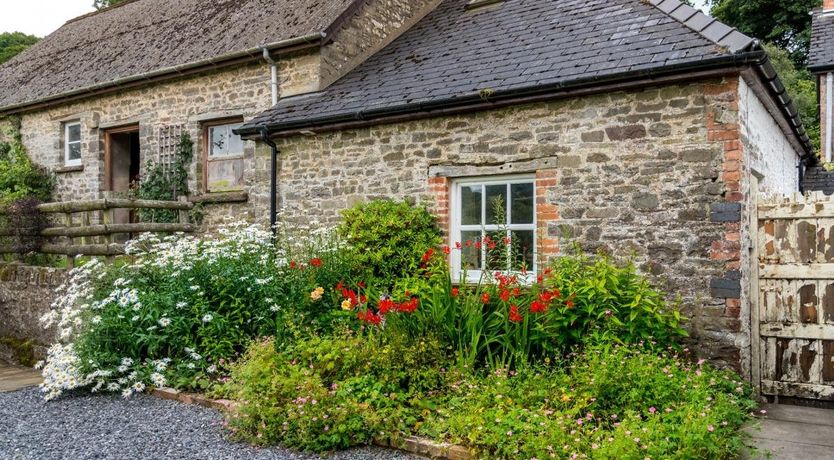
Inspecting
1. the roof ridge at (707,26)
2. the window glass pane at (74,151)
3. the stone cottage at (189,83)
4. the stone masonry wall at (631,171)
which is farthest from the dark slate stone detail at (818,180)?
the window glass pane at (74,151)

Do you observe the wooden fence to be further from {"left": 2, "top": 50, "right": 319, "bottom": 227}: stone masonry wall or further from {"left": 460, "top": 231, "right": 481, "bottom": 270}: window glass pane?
{"left": 460, "top": 231, "right": 481, "bottom": 270}: window glass pane

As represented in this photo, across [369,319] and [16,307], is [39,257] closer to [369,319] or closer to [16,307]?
[16,307]

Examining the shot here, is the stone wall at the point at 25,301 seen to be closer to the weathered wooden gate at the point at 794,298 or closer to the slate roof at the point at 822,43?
the weathered wooden gate at the point at 794,298

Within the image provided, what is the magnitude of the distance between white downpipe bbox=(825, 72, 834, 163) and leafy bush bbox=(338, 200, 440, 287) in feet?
39.2

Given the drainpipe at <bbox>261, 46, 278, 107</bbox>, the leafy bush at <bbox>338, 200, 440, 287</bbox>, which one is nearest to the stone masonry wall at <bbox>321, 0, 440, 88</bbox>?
the drainpipe at <bbox>261, 46, 278, 107</bbox>

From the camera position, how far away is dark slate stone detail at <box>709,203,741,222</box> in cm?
618

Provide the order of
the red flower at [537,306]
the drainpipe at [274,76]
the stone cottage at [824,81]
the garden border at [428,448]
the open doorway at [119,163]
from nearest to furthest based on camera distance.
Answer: the garden border at [428,448] < the red flower at [537,306] < the drainpipe at [274,76] < the open doorway at [119,163] < the stone cottage at [824,81]

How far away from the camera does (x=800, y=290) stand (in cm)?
634

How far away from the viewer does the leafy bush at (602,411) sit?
4.18 m

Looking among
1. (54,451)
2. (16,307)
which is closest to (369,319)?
(54,451)

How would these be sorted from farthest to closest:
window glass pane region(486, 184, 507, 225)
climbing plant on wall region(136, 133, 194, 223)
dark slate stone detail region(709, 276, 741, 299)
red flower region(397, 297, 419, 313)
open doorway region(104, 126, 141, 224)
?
open doorway region(104, 126, 141, 224), climbing plant on wall region(136, 133, 194, 223), window glass pane region(486, 184, 507, 225), dark slate stone detail region(709, 276, 741, 299), red flower region(397, 297, 419, 313)

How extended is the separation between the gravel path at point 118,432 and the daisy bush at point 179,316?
27 cm

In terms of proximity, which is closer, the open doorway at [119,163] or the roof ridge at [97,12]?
the open doorway at [119,163]

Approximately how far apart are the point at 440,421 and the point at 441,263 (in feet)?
8.94
